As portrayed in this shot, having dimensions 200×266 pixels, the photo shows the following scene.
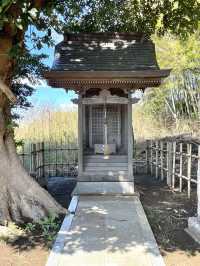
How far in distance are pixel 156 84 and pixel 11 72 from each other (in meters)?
3.99

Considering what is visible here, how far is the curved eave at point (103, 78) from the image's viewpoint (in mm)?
9555

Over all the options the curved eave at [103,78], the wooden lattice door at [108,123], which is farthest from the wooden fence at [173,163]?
the curved eave at [103,78]

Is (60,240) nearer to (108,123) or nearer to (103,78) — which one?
(103,78)

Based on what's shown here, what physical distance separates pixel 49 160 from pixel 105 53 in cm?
519

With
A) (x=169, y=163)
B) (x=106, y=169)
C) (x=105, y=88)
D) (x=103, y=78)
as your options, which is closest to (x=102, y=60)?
(x=105, y=88)

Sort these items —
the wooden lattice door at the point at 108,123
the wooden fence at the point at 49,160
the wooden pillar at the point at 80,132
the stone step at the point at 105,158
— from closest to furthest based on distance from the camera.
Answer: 1. the wooden pillar at the point at 80,132
2. the stone step at the point at 105,158
3. the wooden lattice door at the point at 108,123
4. the wooden fence at the point at 49,160

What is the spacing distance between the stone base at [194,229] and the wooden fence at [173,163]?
118 inches

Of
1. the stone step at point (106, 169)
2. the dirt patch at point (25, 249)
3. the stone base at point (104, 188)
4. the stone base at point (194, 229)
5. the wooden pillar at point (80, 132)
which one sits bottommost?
the dirt patch at point (25, 249)

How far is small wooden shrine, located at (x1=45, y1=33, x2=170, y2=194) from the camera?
980 cm

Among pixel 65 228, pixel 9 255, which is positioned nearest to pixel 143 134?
pixel 65 228

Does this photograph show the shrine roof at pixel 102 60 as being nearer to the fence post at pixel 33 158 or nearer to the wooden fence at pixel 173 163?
the wooden fence at pixel 173 163

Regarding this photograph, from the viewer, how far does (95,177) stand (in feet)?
34.7

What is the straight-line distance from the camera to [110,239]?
20.1 feet

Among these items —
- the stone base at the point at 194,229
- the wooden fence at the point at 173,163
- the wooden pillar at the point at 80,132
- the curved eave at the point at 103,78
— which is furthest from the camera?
the wooden pillar at the point at 80,132
